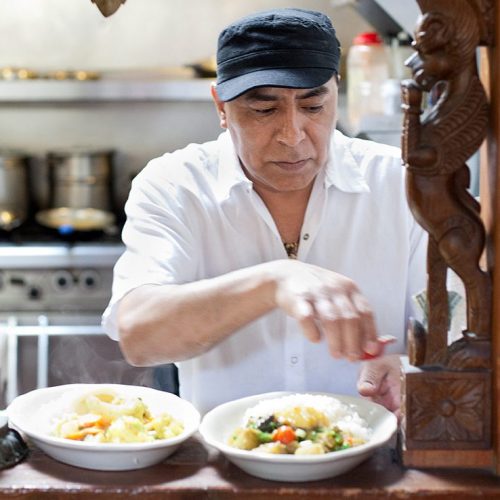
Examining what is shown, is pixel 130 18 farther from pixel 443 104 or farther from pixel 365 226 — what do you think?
pixel 443 104

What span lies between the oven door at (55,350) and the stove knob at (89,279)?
13cm

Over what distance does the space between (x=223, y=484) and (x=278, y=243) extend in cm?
97

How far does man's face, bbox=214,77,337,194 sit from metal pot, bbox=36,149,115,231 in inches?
96.0

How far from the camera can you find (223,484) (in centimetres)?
146

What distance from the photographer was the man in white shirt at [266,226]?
2031 millimetres

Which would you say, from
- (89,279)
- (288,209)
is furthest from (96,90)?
(288,209)

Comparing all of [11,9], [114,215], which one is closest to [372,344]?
[114,215]

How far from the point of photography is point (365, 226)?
7.83 feet

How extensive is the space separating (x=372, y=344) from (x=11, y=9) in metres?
3.96

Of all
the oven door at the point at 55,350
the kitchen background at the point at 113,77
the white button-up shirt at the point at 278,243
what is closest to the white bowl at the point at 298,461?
the white button-up shirt at the point at 278,243

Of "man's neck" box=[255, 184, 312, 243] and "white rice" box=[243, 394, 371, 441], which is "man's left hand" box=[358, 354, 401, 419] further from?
"man's neck" box=[255, 184, 312, 243]

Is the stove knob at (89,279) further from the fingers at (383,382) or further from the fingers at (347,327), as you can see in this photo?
the fingers at (347,327)

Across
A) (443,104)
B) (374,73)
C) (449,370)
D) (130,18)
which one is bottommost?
(449,370)

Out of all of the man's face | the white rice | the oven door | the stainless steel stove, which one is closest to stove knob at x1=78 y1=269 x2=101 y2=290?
the stainless steel stove
